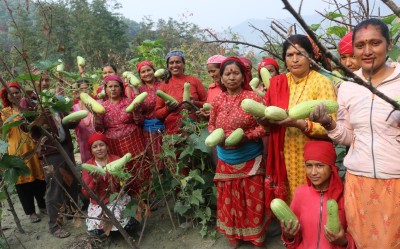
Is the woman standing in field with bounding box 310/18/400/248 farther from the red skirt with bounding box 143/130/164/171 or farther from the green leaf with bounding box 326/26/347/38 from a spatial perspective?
the red skirt with bounding box 143/130/164/171

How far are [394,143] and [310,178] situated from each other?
2.38ft

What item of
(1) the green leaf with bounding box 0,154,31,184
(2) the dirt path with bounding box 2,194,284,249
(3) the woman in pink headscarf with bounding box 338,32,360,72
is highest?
(3) the woman in pink headscarf with bounding box 338,32,360,72

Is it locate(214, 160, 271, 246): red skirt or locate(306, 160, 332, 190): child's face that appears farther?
locate(214, 160, 271, 246): red skirt

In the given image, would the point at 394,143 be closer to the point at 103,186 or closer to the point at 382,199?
the point at 382,199

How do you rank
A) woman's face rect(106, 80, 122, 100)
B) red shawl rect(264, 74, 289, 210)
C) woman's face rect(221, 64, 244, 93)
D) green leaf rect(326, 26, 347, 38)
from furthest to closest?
woman's face rect(106, 80, 122, 100)
woman's face rect(221, 64, 244, 93)
green leaf rect(326, 26, 347, 38)
red shawl rect(264, 74, 289, 210)

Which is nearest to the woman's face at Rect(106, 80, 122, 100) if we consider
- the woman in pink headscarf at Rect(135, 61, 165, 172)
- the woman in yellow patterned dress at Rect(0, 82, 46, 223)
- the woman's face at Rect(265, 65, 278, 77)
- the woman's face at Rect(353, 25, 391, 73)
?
the woman in pink headscarf at Rect(135, 61, 165, 172)

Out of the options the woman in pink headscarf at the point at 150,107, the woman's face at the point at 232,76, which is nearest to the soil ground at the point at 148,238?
the woman in pink headscarf at the point at 150,107

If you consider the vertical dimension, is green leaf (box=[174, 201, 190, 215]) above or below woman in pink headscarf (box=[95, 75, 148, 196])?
below

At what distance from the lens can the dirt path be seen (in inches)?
147

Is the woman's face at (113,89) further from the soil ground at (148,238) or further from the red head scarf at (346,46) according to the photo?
the red head scarf at (346,46)

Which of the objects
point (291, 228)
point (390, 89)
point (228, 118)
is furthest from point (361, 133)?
point (228, 118)

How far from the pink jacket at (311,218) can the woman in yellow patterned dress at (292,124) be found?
11.4 inches

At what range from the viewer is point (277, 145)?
9.31 ft

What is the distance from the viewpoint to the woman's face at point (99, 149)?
12.8 feet
